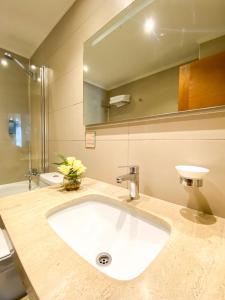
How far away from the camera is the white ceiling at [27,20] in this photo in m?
1.24

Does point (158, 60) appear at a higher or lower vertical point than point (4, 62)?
lower

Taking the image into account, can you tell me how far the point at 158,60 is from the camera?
0.71m

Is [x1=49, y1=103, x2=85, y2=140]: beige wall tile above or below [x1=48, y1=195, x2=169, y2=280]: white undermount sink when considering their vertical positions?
above

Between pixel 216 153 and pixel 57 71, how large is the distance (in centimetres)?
143

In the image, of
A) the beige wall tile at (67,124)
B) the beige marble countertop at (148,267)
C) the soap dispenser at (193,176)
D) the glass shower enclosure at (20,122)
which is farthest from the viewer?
the glass shower enclosure at (20,122)

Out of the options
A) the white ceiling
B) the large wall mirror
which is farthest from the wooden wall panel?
the white ceiling

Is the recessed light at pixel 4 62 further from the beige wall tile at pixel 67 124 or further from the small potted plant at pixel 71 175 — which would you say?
the small potted plant at pixel 71 175

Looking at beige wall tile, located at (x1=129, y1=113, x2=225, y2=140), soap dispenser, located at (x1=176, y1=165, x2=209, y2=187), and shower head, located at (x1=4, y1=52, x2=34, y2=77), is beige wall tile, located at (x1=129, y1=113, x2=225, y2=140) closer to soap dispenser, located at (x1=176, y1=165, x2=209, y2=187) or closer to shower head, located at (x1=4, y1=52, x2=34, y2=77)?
soap dispenser, located at (x1=176, y1=165, x2=209, y2=187)

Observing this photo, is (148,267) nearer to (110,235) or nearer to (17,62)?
(110,235)

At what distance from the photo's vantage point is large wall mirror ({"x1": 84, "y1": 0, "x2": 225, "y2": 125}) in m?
0.56

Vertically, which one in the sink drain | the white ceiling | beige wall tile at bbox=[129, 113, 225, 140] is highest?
the white ceiling

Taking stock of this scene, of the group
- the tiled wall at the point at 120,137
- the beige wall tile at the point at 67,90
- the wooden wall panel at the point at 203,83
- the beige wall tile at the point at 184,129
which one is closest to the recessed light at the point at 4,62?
the tiled wall at the point at 120,137

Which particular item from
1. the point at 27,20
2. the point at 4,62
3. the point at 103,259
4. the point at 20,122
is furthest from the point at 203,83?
the point at 4,62

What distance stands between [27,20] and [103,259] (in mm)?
1915
